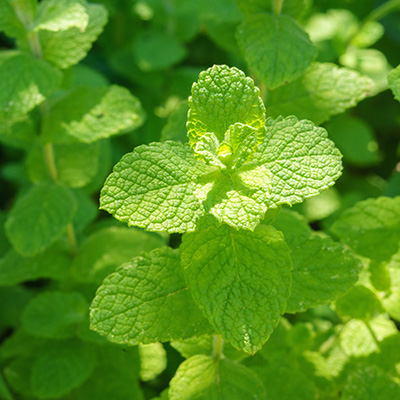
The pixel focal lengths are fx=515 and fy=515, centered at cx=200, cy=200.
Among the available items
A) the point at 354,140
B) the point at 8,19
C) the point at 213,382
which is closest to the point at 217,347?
the point at 213,382

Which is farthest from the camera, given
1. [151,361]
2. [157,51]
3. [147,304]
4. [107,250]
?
[157,51]

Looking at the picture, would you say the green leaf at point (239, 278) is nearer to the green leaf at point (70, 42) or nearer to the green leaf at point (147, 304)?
the green leaf at point (147, 304)

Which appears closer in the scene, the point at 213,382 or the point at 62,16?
the point at 213,382

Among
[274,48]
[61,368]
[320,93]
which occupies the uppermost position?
[274,48]

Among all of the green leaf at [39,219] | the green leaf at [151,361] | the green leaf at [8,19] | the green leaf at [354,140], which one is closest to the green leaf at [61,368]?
the green leaf at [151,361]

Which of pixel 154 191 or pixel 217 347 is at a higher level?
pixel 154 191

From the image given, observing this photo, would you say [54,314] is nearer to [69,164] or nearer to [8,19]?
[69,164]

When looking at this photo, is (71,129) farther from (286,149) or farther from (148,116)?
(148,116)

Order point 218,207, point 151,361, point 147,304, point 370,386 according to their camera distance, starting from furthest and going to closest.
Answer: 1. point 151,361
2. point 370,386
3. point 147,304
4. point 218,207
